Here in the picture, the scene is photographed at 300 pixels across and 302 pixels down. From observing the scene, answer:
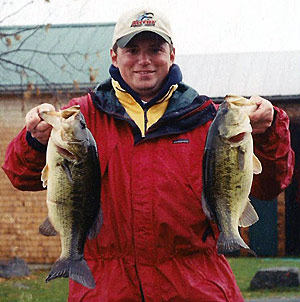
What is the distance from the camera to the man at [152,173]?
12.7 feet

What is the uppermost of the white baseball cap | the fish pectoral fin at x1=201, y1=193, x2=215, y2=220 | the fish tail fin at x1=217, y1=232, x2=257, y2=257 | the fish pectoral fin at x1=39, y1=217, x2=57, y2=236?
the white baseball cap

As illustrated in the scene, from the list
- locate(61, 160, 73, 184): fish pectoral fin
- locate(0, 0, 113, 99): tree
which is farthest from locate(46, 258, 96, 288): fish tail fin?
locate(0, 0, 113, 99): tree

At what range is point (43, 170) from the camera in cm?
377

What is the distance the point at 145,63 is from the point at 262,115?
76 centimetres

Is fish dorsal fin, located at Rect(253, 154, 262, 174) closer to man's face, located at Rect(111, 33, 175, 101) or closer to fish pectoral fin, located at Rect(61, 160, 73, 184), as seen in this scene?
man's face, located at Rect(111, 33, 175, 101)

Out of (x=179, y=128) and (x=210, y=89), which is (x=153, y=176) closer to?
(x=179, y=128)

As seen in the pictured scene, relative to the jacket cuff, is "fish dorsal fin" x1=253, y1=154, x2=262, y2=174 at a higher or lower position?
lower

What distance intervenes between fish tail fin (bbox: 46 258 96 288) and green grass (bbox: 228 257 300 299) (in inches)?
267

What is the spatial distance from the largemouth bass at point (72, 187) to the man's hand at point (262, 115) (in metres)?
0.92

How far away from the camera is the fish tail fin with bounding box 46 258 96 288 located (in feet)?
12.2

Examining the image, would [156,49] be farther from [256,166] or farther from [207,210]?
[207,210]

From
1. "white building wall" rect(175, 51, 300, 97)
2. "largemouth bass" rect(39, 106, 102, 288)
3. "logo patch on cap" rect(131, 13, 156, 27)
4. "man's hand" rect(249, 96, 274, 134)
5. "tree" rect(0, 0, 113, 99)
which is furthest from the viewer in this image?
"white building wall" rect(175, 51, 300, 97)

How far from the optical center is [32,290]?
10.8 m

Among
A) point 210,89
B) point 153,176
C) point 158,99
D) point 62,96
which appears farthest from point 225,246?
point 210,89
